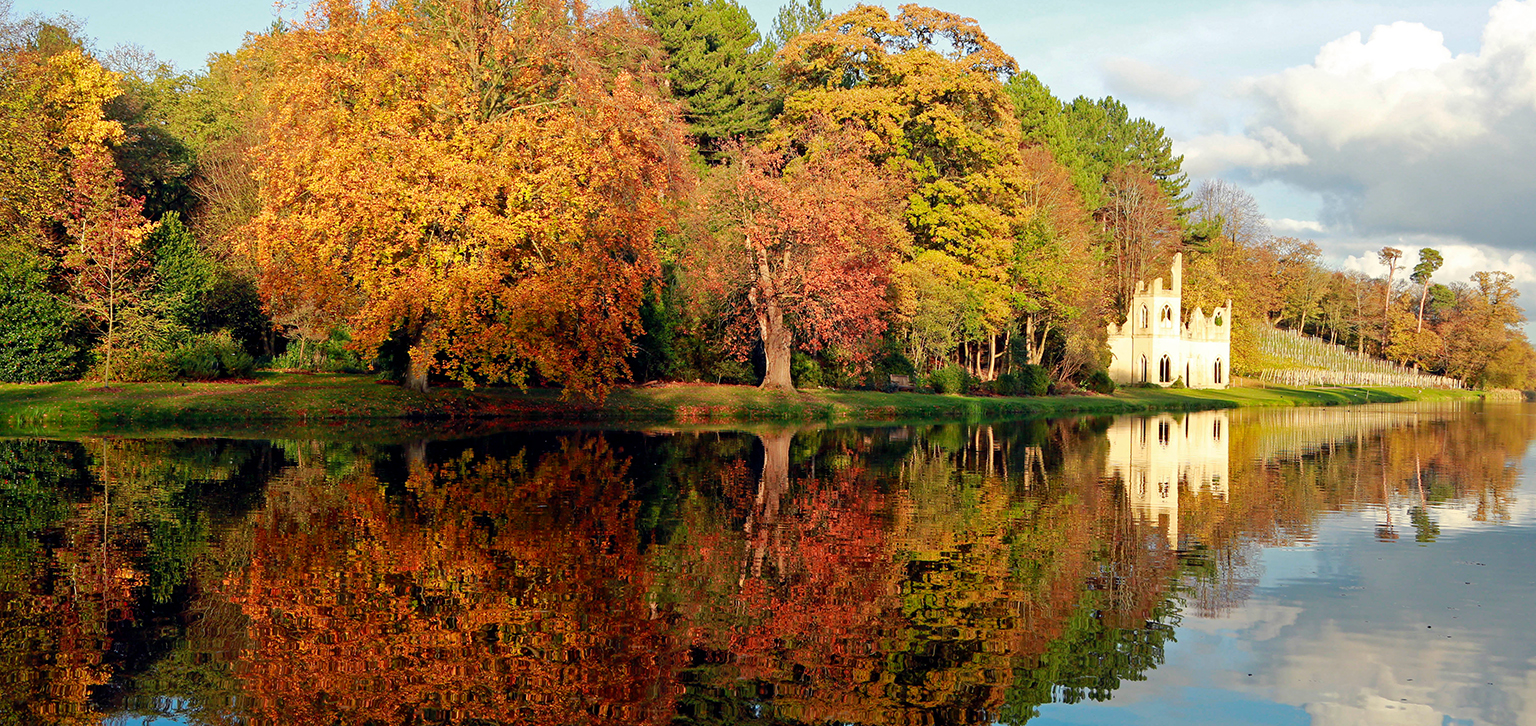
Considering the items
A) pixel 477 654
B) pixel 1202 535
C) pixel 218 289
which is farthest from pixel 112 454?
pixel 218 289

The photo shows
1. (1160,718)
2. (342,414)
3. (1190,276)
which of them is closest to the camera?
(1160,718)

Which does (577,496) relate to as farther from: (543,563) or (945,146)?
(945,146)

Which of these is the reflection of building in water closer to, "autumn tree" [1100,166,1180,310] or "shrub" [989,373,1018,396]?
"shrub" [989,373,1018,396]

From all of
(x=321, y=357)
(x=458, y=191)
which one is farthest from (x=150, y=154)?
(x=458, y=191)

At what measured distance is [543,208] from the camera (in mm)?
29234

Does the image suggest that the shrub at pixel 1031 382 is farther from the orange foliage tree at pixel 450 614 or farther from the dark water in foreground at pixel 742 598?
the orange foliage tree at pixel 450 614

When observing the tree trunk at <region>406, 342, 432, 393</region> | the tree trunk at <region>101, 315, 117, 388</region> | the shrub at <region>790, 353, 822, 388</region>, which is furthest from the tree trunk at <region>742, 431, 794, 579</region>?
the tree trunk at <region>101, 315, 117, 388</region>

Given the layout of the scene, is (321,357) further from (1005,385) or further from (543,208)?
(1005,385)

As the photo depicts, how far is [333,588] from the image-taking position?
909 centimetres

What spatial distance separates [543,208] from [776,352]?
13.8m

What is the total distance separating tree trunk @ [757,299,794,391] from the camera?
40.5 m

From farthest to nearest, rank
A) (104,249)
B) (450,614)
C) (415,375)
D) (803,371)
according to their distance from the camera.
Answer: (803,371) → (415,375) → (104,249) → (450,614)

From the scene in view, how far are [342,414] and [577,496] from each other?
1832 cm

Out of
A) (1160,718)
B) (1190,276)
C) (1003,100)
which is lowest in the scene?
(1160,718)
